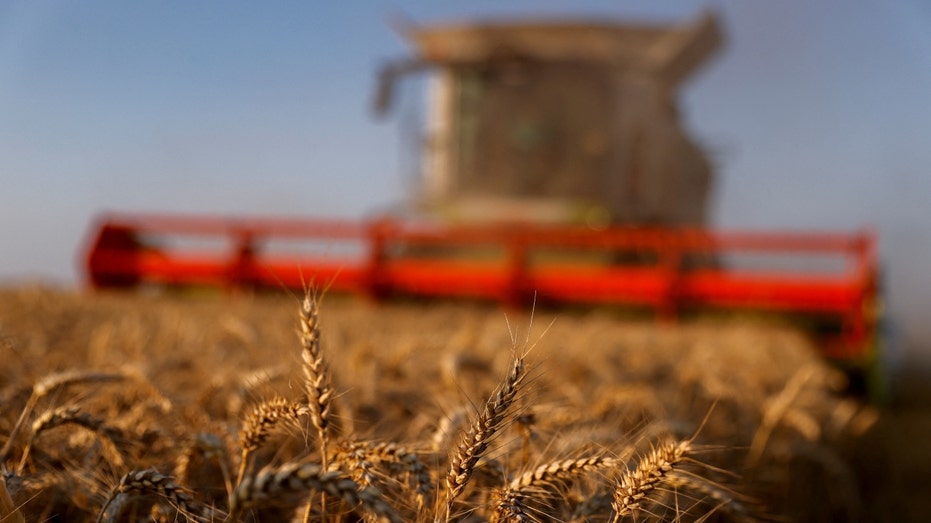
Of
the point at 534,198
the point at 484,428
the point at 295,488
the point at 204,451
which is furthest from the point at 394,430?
the point at 534,198

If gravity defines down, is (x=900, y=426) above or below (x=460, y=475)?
below

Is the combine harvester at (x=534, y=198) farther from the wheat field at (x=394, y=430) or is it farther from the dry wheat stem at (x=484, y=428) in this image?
the dry wheat stem at (x=484, y=428)

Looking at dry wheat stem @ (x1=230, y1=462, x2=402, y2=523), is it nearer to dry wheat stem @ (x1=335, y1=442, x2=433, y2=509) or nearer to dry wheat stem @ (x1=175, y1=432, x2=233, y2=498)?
dry wheat stem @ (x1=335, y1=442, x2=433, y2=509)

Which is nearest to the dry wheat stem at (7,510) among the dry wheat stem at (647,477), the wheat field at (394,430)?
the wheat field at (394,430)

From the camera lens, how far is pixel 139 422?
1.40 m

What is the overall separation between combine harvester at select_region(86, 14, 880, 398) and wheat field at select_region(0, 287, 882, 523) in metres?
3.38

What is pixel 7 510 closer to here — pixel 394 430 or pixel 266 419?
pixel 266 419

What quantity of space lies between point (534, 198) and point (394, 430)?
301 inches

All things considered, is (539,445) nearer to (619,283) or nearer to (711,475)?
(711,475)

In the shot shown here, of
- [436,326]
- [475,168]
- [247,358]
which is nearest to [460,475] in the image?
[247,358]

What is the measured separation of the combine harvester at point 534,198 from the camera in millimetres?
7250

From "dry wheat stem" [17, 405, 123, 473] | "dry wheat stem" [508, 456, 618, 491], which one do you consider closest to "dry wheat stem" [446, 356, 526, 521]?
"dry wheat stem" [508, 456, 618, 491]

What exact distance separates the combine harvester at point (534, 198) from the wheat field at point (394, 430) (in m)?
3.38

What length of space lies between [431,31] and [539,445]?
930cm
